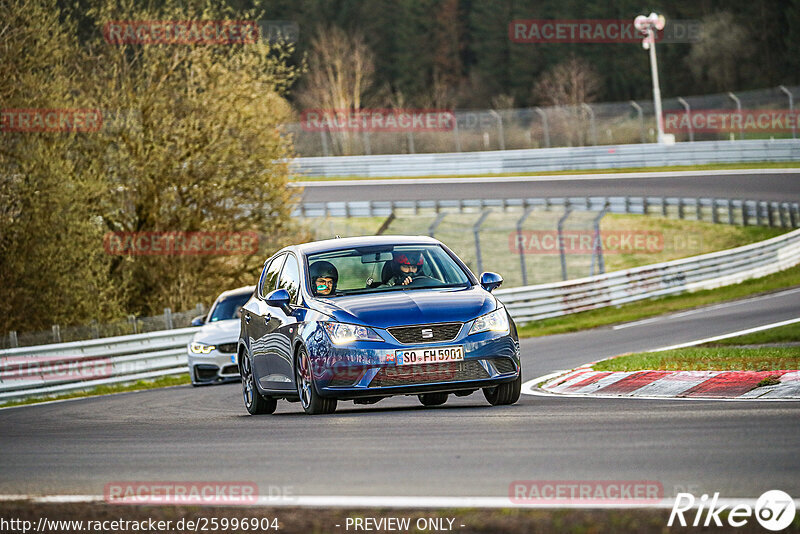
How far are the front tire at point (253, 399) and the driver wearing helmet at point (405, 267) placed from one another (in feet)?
6.97

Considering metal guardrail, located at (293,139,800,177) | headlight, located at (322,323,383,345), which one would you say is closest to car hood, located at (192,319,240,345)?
→ headlight, located at (322,323,383,345)

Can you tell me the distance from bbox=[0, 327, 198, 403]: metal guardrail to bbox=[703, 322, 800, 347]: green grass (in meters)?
9.82

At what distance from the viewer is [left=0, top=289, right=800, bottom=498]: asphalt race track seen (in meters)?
6.89

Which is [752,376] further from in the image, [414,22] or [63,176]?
[414,22]

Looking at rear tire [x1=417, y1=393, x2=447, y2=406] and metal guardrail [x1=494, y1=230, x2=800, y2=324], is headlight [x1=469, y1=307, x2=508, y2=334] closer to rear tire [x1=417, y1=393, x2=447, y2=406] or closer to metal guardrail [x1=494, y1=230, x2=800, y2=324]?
rear tire [x1=417, y1=393, x2=447, y2=406]

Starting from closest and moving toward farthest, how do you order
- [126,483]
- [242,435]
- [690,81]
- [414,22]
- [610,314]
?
[126,483], [242,435], [610,314], [690,81], [414,22]

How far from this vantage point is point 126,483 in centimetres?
758

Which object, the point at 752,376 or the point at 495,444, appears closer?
the point at 495,444

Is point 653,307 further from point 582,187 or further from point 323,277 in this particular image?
point 582,187

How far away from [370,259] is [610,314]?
61.2ft

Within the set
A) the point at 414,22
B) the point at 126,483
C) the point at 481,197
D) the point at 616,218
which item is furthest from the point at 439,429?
the point at 414,22

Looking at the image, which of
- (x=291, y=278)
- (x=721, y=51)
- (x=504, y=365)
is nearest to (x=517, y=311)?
(x=291, y=278)

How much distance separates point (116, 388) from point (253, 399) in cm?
937

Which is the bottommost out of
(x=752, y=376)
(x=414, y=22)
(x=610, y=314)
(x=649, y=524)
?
(x=610, y=314)
